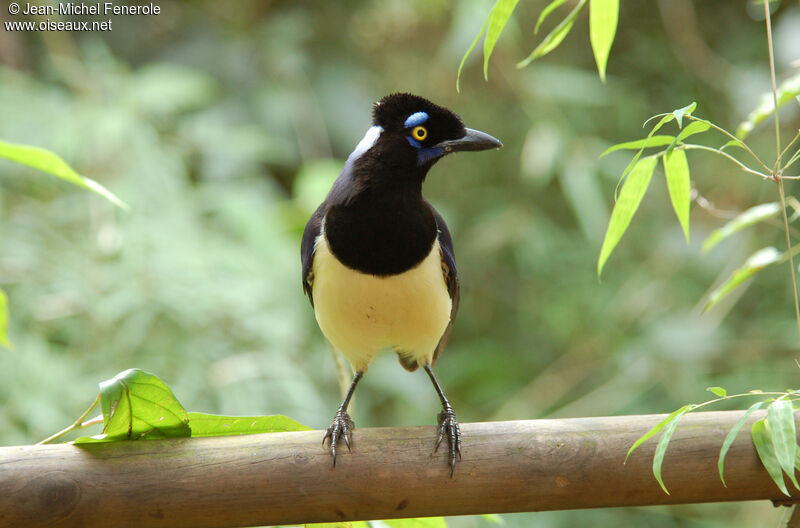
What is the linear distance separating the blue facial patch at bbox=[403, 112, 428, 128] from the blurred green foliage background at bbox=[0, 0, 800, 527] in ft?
5.03

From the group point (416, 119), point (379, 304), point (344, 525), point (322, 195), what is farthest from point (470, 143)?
point (322, 195)

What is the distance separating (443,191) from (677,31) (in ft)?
5.00

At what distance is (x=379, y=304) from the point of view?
178cm

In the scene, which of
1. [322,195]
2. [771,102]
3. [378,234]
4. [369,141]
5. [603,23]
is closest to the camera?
[603,23]

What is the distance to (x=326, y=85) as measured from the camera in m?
4.36

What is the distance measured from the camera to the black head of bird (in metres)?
1.75

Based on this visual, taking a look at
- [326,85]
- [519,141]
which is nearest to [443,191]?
[519,141]

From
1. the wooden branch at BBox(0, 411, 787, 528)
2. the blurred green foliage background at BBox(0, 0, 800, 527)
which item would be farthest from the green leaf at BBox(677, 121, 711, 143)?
the blurred green foliage background at BBox(0, 0, 800, 527)

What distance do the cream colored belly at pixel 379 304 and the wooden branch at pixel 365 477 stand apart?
1.43 feet

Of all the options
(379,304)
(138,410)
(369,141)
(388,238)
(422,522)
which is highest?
(369,141)

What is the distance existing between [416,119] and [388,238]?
0.28 meters

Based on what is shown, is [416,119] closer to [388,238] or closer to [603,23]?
[388,238]

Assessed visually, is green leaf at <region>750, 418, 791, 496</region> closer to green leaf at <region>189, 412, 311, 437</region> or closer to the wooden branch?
the wooden branch

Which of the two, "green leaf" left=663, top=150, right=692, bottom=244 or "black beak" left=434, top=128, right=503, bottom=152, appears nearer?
"green leaf" left=663, top=150, right=692, bottom=244
